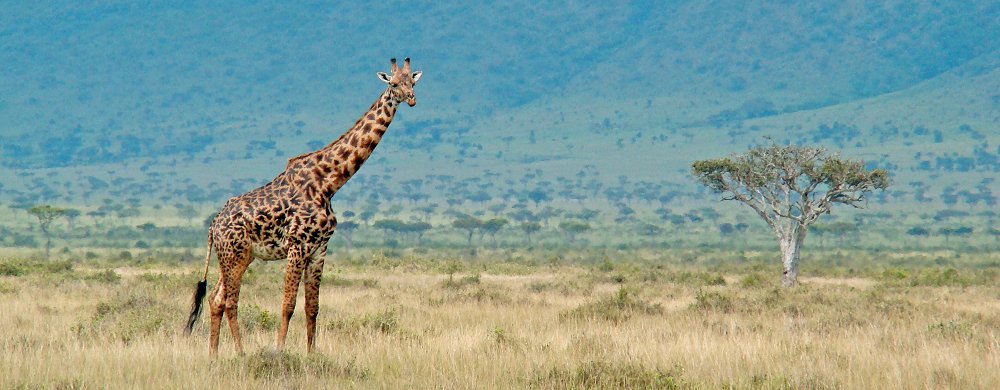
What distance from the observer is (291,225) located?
12.1 m

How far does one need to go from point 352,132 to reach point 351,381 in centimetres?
348

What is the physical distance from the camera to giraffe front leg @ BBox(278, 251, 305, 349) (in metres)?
12.0

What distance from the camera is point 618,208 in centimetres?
14812

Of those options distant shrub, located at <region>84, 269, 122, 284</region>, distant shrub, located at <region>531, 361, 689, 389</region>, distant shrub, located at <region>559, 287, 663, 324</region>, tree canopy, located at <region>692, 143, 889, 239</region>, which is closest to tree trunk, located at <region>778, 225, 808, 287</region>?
tree canopy, located at <region>692, 143, 889, 239</region>

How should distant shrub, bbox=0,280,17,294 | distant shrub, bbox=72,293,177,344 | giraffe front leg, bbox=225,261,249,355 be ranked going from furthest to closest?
distant shrub, bbox=0,280,17,294 → distant shrub, bbox=72,293,177,344 → giraffe front leg, bbox=225,261,249,355

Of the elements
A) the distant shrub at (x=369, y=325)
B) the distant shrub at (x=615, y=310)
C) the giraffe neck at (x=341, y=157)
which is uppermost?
the giraffe neck at (x=341, y=157)

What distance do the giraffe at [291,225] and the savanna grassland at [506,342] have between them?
0.53 meters

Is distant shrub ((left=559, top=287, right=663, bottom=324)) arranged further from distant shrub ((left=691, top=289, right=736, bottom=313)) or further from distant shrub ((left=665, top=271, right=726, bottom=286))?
distant shrub ((left=665, top=271, right=726, bottom=286))

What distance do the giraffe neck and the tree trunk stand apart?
2022cm

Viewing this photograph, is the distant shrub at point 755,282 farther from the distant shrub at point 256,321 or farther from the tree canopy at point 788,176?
the distant shrub at point 256,321

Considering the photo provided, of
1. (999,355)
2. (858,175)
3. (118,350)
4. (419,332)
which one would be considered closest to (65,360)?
(118,350)

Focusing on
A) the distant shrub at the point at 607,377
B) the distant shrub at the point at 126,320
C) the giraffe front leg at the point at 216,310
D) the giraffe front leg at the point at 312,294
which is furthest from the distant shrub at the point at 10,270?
the distant shrub at the point at 607,377

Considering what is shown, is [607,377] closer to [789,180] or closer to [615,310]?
[615,310]

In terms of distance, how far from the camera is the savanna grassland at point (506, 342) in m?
10.3
